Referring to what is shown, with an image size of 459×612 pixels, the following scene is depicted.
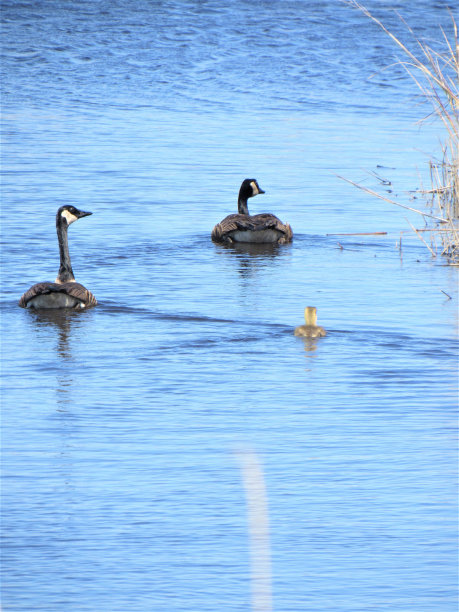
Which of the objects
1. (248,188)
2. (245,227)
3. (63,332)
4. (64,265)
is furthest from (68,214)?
(248,188)

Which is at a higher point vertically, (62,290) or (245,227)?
(245,227)

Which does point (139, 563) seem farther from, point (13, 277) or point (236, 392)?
point (13, 277)

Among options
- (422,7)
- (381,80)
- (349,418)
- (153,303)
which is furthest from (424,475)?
(422,7)

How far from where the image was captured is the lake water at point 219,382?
6.46 meters

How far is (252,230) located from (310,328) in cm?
551

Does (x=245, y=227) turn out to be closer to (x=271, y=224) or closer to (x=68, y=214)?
(x=271, y=224)

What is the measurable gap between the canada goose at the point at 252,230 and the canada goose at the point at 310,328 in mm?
5090

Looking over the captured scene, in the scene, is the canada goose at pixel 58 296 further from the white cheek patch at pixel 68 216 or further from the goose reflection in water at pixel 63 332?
the white cheek patch at pixel 68 216

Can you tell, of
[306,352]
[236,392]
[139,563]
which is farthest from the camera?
[306,352]

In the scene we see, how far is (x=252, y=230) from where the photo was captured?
1641 centimetres

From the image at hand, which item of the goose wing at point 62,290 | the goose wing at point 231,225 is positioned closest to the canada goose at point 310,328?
the goose wing at point 62,290

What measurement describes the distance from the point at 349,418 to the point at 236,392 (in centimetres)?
98

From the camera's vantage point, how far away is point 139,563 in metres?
6.45

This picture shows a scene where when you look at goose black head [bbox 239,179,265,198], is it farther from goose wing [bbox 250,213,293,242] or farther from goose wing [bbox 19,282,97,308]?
goose wing [bbox 19,282,97,308]
